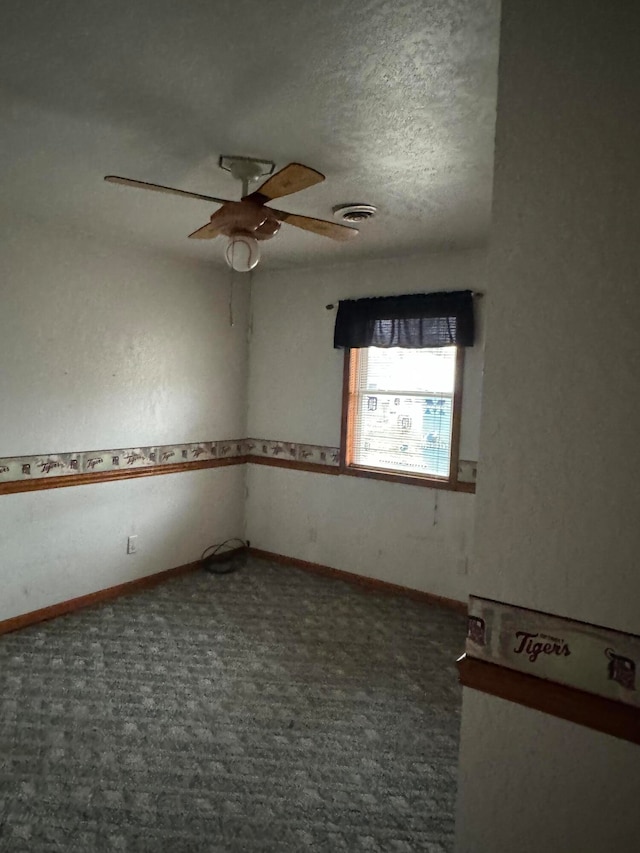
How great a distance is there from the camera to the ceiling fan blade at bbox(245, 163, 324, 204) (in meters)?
1.73

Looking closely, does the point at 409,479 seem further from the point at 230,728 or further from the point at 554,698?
the point at 554,698

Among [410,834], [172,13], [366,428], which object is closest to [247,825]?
[410,834]

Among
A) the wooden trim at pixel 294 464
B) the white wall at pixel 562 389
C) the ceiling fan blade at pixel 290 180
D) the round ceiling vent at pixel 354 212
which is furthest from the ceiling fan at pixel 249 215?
the wooden trim at pixel 294 464

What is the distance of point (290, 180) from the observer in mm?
1802

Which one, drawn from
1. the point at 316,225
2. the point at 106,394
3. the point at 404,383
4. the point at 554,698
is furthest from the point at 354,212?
the point at 554,698

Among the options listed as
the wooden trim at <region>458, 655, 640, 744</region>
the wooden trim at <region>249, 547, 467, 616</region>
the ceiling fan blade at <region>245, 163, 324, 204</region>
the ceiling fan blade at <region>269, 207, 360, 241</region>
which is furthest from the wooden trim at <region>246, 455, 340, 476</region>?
the wooden trim at <region>458, 655, 640, 744</region>

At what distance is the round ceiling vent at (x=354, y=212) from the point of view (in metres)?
2.70

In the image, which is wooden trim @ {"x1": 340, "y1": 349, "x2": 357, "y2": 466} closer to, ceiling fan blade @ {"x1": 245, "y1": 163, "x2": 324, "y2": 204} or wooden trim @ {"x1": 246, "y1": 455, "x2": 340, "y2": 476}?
wooden trim @ {"x1": 246, "y1": 455, "x2": 340, "y2": 476}

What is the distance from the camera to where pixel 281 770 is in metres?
2.13

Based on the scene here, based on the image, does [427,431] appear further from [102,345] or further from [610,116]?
[610,116]

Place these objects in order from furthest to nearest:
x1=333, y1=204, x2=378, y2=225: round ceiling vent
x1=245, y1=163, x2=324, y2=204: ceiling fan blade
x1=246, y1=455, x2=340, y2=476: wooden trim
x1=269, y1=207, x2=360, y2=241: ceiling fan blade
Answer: x1=246, y1=455, x2=340, y2=476: wooden trim → x1=333, y1=204, x2=378, y2=225: round ceiling vent → x1=269, y1=207, x2=360, y2=241: ceiling fan blade → x1=245, y1=163, x2=324, y2=204: ceiling fan blade

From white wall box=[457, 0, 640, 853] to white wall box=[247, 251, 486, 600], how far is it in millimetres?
2473

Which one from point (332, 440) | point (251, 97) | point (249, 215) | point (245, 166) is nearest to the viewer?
point (251, 97)

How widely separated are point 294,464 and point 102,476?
4.88ft
